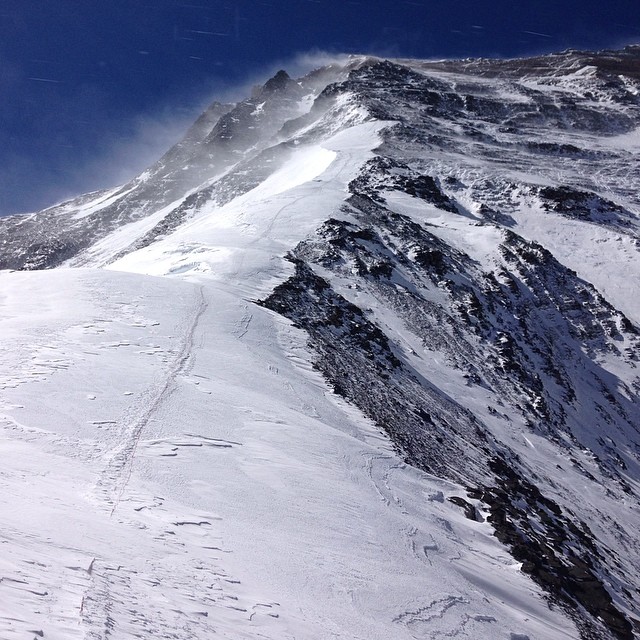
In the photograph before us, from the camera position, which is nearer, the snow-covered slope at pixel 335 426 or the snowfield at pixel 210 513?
the snowfield at pixel 210 513

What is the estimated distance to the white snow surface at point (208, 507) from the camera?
15.1ft

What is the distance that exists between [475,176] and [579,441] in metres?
39.0

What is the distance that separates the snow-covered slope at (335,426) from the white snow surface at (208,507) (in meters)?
0.04

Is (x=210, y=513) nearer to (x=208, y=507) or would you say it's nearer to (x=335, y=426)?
(x=208, y=507)

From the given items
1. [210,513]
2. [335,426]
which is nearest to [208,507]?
[210,513]

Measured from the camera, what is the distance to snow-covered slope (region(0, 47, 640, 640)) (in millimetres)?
5312

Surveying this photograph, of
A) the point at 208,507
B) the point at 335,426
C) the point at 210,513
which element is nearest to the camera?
the point at 210,513

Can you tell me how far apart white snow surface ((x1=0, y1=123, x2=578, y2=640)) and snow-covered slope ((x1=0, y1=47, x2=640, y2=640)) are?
0.04 metres

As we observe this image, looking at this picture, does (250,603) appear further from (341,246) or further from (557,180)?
(557,180)

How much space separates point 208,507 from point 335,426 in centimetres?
544

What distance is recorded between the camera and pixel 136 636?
395 cm

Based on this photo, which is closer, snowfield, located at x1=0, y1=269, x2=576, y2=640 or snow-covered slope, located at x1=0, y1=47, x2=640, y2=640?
snowfield, located at x1=0, y1=269, x2=576, y2=640

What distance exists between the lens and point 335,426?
11766 millimetres

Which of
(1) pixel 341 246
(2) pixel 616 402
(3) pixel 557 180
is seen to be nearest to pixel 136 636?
(1) pixel 341 246
